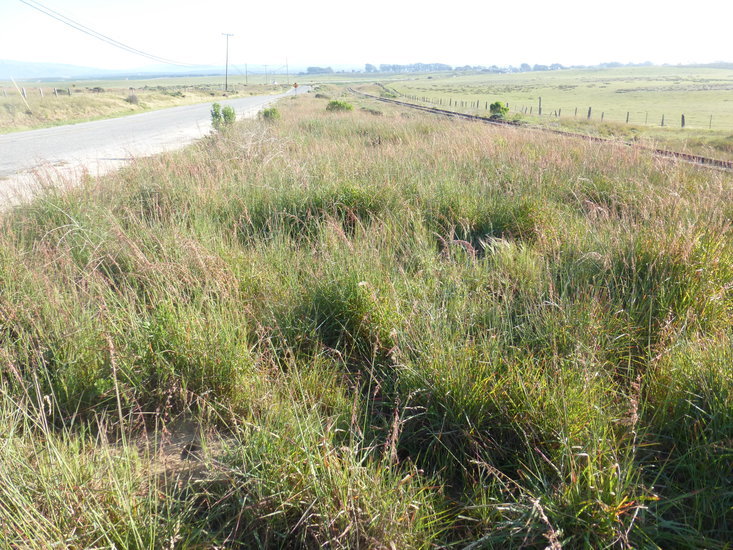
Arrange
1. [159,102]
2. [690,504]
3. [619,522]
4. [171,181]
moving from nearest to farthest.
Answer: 1. [619,522]
2. [690,504]
3. [171,181]
4. [159,102]

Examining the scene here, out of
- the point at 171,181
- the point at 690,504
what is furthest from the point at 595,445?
the point at 171,181

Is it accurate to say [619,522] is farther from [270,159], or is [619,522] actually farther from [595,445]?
[270,159]

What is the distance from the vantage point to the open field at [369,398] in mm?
1802

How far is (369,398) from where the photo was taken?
9.32 ft

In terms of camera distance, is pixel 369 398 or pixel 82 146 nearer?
pixel 369 398

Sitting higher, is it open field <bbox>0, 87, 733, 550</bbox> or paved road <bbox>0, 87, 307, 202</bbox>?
paved road <bbox>0, 87, 307, 202</bbox>

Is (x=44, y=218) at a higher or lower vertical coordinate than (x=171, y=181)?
lower

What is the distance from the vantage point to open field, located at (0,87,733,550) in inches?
70.9

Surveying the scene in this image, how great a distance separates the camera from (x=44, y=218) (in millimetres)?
5375

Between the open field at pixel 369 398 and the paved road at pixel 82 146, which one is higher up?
the paved road at pixel 82 146

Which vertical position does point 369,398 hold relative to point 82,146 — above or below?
below

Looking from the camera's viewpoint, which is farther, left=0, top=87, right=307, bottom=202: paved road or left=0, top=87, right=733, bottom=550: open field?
left=0, top=87, right=307, bottom=202: paved road

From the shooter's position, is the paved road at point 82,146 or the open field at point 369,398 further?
the paved road at point 82,146

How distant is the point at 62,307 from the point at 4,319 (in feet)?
1.10
